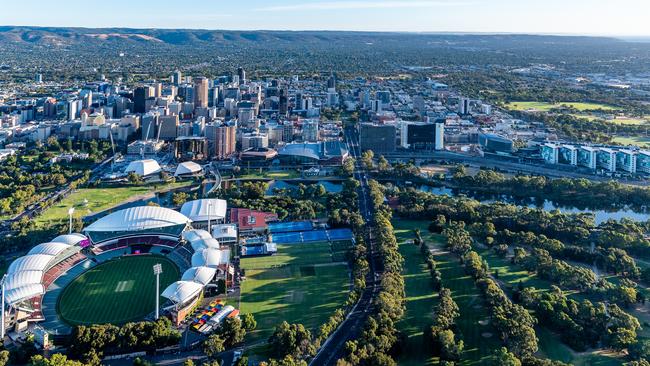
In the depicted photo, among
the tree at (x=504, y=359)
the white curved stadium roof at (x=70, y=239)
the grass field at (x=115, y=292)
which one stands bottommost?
the grass field at (x=115, y=292)

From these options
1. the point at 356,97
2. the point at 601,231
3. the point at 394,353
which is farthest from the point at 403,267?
the point at 356,97

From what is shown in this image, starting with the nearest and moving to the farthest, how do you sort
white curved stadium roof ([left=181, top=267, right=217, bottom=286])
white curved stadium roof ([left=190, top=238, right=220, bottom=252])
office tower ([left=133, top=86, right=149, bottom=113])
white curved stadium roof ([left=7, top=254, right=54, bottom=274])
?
white curved stadium roof ([left=181, top=267, right=217, bottom=286])
white curved stadium roof ([left=7, top=254, right=54, bottom=274])
white curved stadium roof ([left=190, top=238, right=220, bottom=252])
office tower ([left=133, top=86, right=149, bottom=113])

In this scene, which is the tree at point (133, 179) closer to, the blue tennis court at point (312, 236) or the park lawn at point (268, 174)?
the park lawn at point (268, 174)

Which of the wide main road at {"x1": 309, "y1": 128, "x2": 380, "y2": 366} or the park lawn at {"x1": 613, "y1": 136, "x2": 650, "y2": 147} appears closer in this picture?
the wide main road at {"x1": 309, "y1": 128, "x2": 380, "y2": 366}

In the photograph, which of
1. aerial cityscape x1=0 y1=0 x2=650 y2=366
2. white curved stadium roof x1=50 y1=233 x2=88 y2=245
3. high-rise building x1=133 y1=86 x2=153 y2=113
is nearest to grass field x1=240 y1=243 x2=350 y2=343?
aerial cityscape x1=0 y1=0 x2=650 y2=366

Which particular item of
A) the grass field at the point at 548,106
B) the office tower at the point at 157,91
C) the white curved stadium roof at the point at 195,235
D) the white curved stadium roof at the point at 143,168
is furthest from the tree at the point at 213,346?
the grass field at the point at 548,106

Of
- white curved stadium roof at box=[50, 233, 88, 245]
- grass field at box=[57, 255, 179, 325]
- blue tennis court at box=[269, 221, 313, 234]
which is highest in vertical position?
white curved stadium roof at box=[50, 233, 88, 245]

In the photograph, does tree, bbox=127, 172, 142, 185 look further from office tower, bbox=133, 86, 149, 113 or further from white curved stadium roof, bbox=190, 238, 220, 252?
office tower, bbox=133, 86, 149, 113
